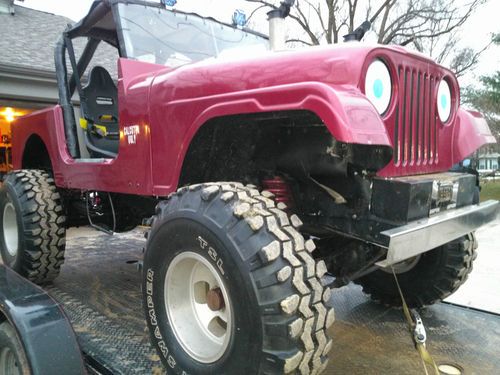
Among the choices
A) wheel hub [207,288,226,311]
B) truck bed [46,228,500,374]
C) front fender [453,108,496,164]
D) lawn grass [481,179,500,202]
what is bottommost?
lawn grass [481,179,500,202]

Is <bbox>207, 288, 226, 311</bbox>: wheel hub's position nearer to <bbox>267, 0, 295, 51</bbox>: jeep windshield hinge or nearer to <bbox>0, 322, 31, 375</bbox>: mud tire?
<bbox>0, 322, 31, 375</bbox>: mud tire

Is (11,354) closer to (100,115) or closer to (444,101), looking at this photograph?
(100,115)

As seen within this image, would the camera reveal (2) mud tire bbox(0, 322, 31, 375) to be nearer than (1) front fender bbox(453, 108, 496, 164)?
Yes

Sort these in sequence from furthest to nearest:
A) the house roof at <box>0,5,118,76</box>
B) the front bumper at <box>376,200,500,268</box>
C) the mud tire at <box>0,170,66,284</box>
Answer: the house roof at <box>0,5,118,76</box> → the mud tire at <box>0,170,66,284</box> → the front bumper at <box>376,200,500,268</box>

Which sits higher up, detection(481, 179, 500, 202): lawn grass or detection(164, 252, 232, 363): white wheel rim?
detection(164, 252, 232, 363): white wheel rim

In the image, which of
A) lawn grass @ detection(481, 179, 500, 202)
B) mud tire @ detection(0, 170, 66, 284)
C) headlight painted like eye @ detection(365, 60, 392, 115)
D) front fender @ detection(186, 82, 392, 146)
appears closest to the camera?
front fender @ detection(186, 82, 392, 146)

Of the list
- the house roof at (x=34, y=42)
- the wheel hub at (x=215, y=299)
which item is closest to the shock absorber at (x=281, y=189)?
the wheel hub at (x=215, y=299)

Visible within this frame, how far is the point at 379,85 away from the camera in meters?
1.98

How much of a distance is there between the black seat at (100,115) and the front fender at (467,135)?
99.0 inches

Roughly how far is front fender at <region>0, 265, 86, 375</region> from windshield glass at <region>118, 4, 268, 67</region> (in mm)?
1686

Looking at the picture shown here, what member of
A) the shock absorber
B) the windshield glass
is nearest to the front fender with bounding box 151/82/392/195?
the shock absorber

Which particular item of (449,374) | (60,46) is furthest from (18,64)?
(449,374)

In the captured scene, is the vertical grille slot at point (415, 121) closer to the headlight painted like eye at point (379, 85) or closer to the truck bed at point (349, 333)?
the headlight painted like eye at point (379, 85)

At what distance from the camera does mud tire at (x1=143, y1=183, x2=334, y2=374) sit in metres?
1.68
